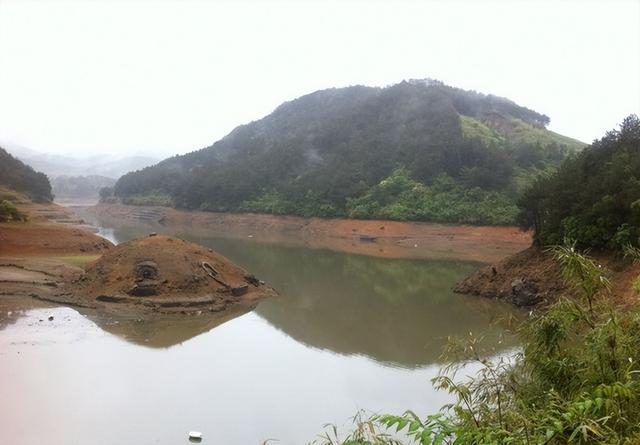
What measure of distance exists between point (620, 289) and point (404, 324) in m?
6.45

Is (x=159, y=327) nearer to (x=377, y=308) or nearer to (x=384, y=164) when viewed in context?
(x=377, y=308)

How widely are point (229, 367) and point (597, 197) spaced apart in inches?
557

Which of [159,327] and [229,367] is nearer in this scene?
[229,367]

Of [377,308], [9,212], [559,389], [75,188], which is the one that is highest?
[75,188]

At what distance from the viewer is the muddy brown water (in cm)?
818

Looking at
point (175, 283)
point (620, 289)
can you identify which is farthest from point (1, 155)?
point (620, 289)

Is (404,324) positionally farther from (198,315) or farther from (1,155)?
(1,155)

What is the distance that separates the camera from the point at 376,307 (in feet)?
63.1

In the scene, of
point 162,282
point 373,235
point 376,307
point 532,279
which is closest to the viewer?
point 162,282

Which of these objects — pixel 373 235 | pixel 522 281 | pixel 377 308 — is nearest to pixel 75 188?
pixel 373 235

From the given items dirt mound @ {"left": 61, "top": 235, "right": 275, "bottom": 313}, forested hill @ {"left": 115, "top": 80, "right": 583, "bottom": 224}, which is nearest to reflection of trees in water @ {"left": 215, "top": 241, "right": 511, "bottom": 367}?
dirt mound @ {"left": 61, "top": 235, "right": 275, "bottom": 313}

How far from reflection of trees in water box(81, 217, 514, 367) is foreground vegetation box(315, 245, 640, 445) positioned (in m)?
1.85

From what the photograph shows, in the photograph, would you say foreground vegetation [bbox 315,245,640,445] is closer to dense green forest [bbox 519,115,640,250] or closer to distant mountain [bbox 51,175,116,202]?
dense green forest [bbox 519,115,640,250]

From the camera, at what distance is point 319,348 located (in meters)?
13.4
